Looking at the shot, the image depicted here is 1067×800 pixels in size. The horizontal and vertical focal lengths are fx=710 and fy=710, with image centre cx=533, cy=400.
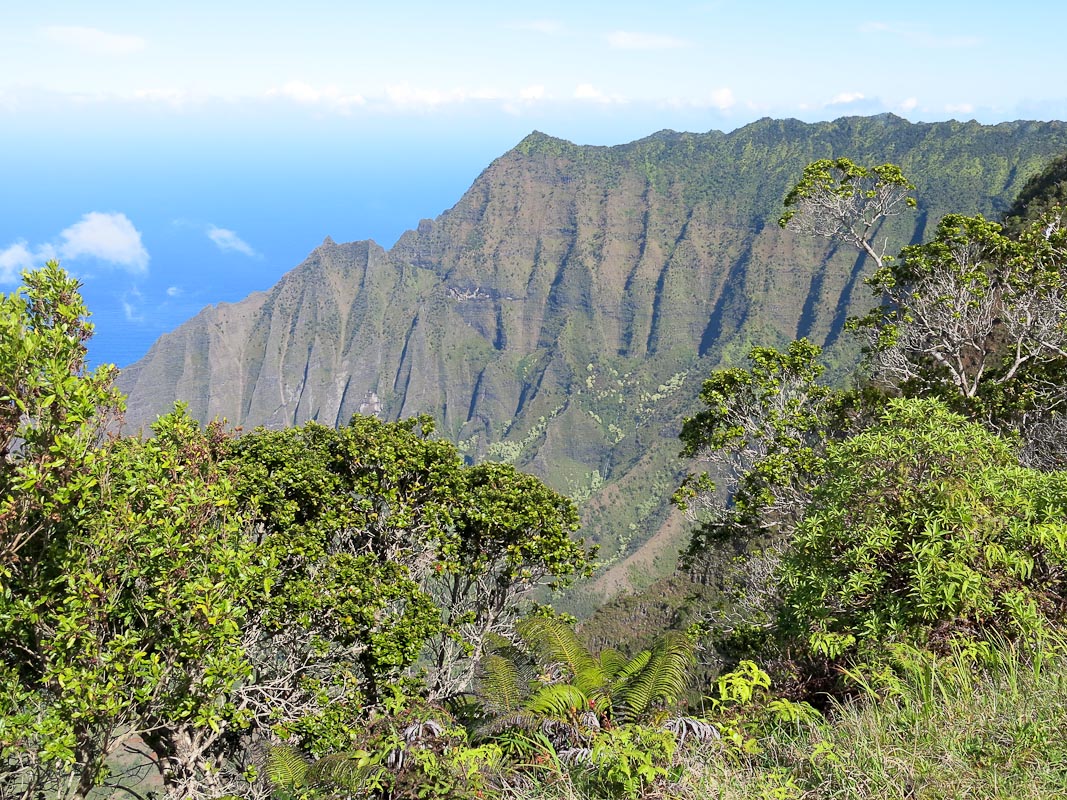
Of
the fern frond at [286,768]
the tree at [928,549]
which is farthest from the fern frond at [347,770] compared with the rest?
the tree at [928,549]

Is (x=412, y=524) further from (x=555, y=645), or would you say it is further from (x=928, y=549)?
(x=928, y=549)

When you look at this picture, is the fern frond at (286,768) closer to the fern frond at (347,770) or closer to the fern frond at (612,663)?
the fern frond at (347,770)

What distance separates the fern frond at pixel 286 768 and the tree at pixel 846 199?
1596 cm

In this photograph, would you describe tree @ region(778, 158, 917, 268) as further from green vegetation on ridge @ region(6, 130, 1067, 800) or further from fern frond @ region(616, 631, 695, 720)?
fern frond @ region(616, 631, 695, 720)

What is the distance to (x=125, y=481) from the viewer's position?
774 centimetres

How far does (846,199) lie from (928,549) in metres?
14.7

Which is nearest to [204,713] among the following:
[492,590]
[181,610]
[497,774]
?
[181,610]

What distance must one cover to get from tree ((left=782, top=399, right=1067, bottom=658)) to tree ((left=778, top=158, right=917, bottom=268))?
1179 centimetres

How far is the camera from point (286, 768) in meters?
8.28

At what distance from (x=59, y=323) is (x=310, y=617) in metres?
6.02

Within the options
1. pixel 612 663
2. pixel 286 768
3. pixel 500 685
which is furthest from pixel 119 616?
pixel 612 663

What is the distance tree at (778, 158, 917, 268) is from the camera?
18.1m

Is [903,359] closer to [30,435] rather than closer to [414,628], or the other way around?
[414,628]

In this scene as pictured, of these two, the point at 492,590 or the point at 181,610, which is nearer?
the point at 181,610
